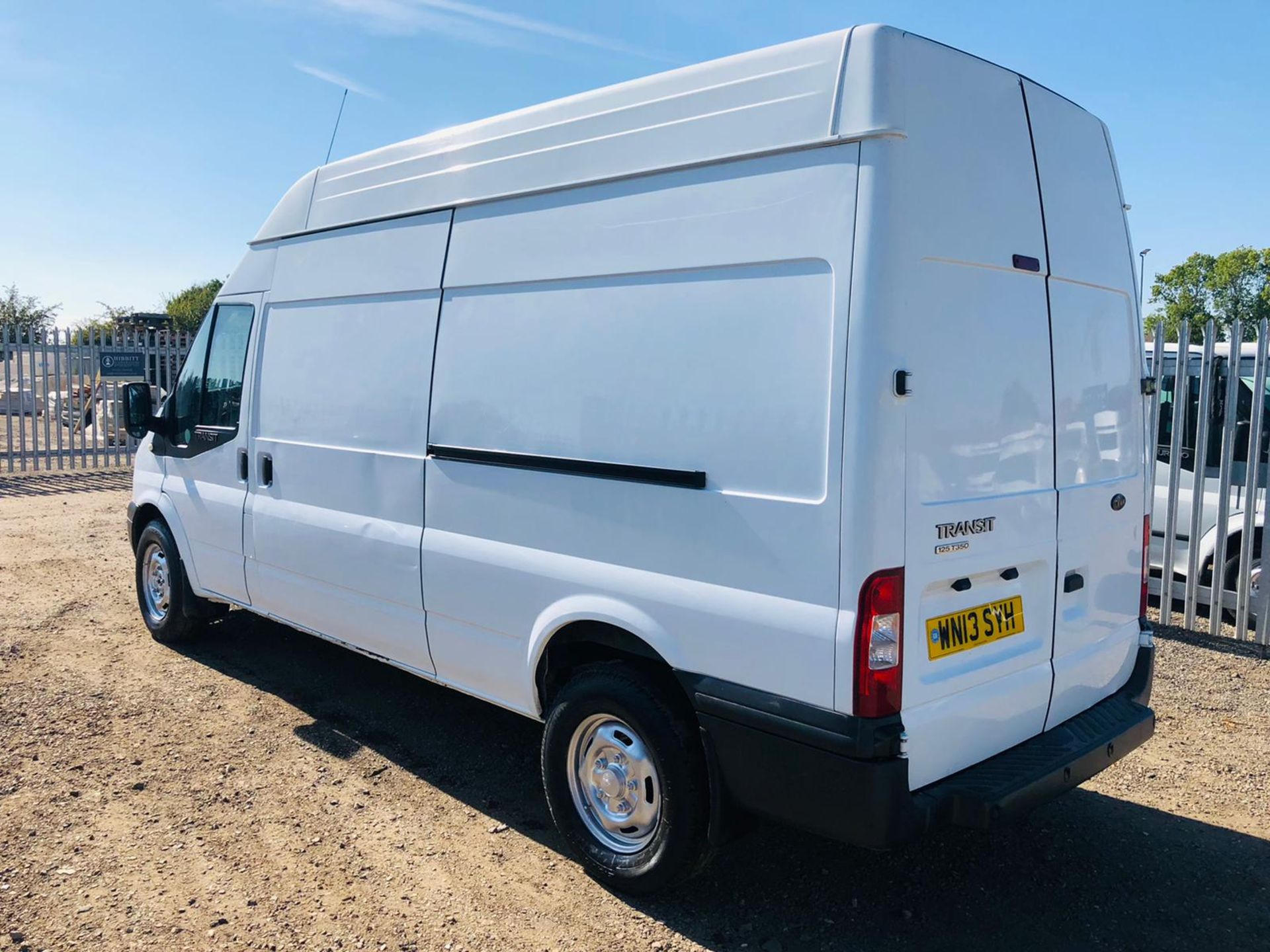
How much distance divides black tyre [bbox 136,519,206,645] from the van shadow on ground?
1849 millimetres

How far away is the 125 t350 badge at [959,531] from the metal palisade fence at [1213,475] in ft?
12.8

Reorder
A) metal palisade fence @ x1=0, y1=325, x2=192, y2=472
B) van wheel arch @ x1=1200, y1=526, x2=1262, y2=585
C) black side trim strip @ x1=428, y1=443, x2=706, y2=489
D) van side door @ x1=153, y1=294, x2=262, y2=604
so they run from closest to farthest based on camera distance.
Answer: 1. black side trim strip @ x1=428, y1=443, x2=706, y2=489
2. van side door @ x1=153, y1=294, x2=262, y2=604
3. van wheel arch @ x1=1200, y1=526, x2=1262, y2=585
4. metal palisade fence @ x1=0, y1=325, x2=192, y2=472

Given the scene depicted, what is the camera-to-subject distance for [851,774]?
2.85 m

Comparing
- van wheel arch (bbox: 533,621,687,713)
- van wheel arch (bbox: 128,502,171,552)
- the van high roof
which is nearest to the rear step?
van wheel arch (bbox: 533,621,687,713)

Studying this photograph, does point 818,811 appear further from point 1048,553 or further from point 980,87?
point 980,87

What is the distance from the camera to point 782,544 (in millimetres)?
2979

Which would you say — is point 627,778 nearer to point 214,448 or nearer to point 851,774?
point 851,774

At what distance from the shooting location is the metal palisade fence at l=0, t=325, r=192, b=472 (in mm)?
14859

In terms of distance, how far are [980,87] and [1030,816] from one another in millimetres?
3011

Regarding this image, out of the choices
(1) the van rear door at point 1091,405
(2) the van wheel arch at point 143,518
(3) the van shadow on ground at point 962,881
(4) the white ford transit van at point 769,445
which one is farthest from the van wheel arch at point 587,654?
(2) the van wheel arch at point 143,518

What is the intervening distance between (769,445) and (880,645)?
0.69 meters

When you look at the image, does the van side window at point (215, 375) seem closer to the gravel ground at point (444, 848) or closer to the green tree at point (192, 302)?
the gravel ground at point (444, 848)

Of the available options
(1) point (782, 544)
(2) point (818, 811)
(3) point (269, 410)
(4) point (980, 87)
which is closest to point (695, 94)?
(4) point (980, 87)

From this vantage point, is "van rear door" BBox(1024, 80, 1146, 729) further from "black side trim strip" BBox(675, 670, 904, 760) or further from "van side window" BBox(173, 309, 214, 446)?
"van side window" BBox(173, 309, 214, 446)
